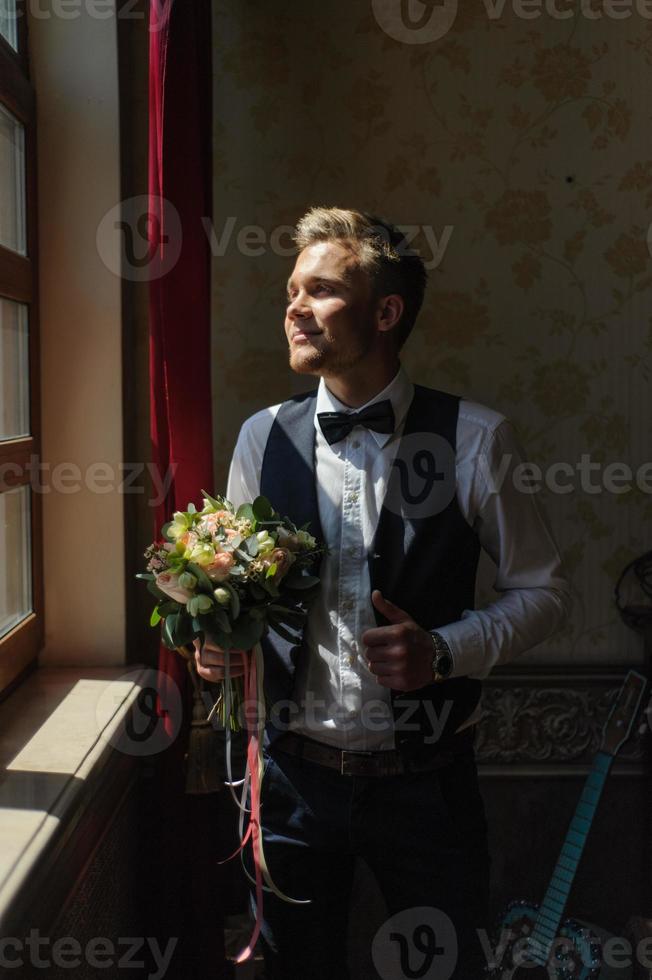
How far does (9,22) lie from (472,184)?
47.6 inches

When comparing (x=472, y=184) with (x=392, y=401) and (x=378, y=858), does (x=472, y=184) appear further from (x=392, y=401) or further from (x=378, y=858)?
(x=378, y=858)

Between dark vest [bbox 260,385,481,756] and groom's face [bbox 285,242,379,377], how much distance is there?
180 mm

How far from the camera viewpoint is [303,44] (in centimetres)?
261

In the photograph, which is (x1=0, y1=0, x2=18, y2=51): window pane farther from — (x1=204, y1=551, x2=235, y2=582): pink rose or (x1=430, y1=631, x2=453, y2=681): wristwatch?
(x1=430, y1=631, x2=453, y2=681): wristwatch

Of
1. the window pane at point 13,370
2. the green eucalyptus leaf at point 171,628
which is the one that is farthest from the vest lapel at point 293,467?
the window pane at point 13,370

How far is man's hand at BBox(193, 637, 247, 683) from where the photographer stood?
5.71ft

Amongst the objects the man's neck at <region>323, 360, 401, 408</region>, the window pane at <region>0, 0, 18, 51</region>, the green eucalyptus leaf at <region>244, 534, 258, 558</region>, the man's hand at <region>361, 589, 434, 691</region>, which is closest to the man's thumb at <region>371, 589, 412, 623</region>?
the man's hand at <region>361, 589, 434, 691</region>

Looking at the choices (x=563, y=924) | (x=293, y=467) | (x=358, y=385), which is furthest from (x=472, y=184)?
(x=563, y=924)

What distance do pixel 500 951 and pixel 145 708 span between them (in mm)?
1063

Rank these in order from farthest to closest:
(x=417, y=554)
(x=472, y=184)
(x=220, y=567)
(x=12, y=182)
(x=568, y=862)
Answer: (x=472, y=184) → (x=568, y=862) → (x=12, y=182) → (x=417, y=554) → (x=220, y=567)

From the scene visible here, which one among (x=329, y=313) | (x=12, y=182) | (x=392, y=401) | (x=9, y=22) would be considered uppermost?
(x=9, y=22)

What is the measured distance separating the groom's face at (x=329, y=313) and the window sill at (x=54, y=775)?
804 mm

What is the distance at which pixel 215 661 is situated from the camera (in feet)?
5.74

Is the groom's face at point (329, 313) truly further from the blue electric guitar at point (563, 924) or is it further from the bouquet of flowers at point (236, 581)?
the blue electric guitar at point (563, 924)
